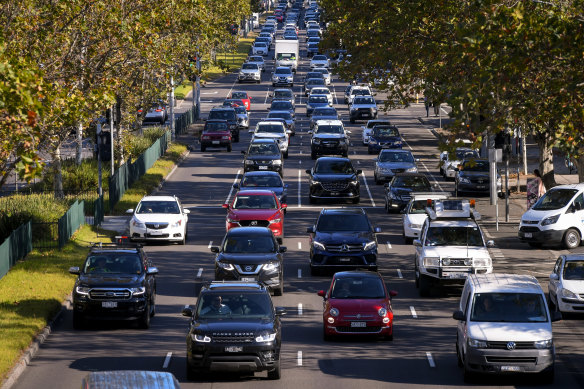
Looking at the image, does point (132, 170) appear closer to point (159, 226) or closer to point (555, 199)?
point (159, 226)

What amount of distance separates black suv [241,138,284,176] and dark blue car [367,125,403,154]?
9600 millimetres

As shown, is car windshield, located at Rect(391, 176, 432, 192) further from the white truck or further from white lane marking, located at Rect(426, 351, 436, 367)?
the white truck

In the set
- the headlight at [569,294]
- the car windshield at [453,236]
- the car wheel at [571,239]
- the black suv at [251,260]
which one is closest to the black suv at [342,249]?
the black suv at [251,260]

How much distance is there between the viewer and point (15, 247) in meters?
32.6

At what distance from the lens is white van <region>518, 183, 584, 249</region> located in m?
37.1

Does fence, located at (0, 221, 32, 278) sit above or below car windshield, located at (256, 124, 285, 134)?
below

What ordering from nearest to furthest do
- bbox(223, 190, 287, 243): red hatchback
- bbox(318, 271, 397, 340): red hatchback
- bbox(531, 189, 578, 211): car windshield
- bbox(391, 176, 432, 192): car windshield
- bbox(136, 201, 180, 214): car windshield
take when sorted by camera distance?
bbox(318, 271, 397, 340): red hatchback < bbox(223, 190, 287, 243): red hatchback < bbox(531, 189, 578, 211): car windshield < bbox(136, 201, 180, 214): car windshield < bbox(391, 176, 432, 192): car windshield

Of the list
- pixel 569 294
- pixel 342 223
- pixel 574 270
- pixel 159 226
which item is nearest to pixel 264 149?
pixel 159 226

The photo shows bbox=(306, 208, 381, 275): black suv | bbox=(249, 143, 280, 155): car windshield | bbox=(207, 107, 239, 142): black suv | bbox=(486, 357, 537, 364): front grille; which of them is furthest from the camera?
bbox=(207, 107, 239, 142): black suv

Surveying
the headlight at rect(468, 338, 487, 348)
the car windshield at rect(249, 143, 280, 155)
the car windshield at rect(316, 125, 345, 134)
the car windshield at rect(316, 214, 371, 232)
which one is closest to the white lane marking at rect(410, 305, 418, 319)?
the car windshield at rect(316, 214, 371, 232)

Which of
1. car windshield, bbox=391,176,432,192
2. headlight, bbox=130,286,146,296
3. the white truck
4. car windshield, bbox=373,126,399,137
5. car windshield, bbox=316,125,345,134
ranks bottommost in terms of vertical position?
headlight, bbox=130,286,146,296

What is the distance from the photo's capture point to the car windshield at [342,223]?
109 ft

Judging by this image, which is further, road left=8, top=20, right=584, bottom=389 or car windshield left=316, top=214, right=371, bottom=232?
car windshield left=316, top=214, right=371, bottom=232

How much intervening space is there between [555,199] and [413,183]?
278 inches
